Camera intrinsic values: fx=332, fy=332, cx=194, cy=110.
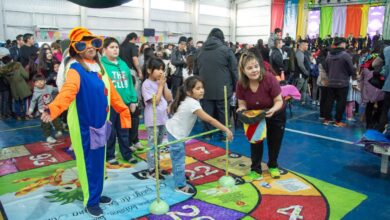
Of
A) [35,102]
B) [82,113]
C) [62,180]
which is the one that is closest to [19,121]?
[35,102]

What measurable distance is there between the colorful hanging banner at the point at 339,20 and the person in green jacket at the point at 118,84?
53.1 ft

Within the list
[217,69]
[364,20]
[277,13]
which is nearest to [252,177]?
[217,69]

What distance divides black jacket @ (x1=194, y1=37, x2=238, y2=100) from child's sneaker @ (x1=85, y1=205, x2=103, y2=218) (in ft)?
9.12

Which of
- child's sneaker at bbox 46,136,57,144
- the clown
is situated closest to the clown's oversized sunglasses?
the clown

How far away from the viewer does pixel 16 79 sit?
276 inches

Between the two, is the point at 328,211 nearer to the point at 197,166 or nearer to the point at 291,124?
the point at 197,166

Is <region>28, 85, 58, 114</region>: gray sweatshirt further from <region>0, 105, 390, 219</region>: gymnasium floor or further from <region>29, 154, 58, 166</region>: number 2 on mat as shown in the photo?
<region>29, 154, 58, 166</region>: number 2 on mat

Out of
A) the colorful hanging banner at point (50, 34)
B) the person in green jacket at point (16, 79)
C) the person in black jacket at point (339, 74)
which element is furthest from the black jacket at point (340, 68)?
the colorful hanging banner at point (50, 34)

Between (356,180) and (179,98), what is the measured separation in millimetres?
2205

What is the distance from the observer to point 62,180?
3.69 meters

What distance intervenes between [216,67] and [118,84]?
6.14 feet

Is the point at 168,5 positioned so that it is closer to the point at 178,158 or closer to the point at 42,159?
the point at 42,159

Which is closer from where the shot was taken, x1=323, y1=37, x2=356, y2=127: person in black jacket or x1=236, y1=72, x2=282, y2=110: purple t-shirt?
x1=236, y1=72, x2=282, y2=110: purple t-shirt

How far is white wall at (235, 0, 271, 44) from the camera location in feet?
74.2
